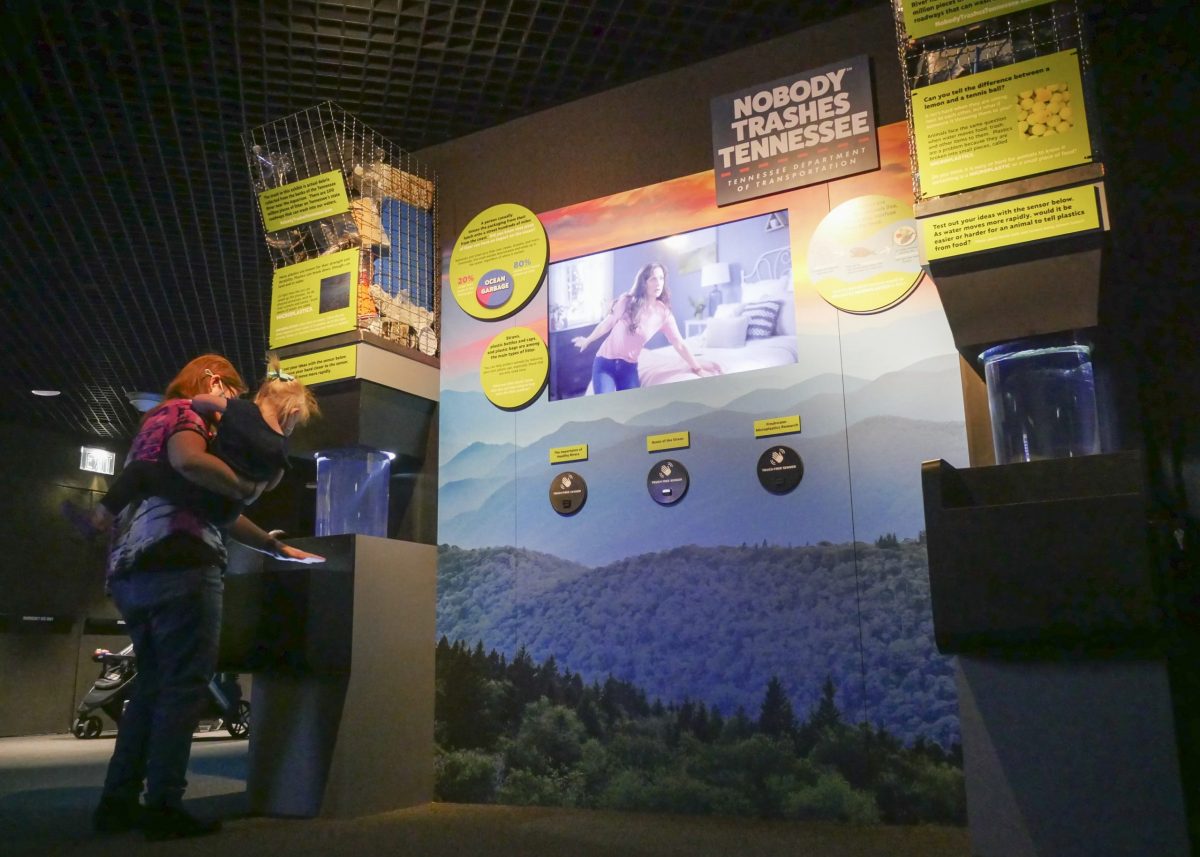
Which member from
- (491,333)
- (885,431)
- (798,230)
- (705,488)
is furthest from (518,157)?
(885,431)

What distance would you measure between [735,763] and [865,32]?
2545 mm

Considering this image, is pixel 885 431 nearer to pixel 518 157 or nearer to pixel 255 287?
pixel 518 157

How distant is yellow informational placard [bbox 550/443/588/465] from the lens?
3428 mm

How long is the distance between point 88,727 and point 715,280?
768 cm

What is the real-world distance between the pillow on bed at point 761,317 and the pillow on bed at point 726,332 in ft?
0.06

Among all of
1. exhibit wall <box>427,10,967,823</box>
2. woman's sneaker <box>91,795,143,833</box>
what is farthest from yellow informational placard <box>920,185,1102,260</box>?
woman's sneaker <box>91,795,143,833</box>

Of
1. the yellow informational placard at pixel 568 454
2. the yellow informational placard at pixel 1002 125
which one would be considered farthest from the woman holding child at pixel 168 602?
the yellow informational placard at pixel 1002 125

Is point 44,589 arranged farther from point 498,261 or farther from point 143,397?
point 498,261

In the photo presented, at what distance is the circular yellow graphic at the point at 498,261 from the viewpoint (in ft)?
12.1

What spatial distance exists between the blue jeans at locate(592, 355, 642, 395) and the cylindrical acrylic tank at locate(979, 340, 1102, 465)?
1.36m

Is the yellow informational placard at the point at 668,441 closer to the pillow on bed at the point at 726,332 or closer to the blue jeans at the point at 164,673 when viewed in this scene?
the pillow on bed at the point at 726,332

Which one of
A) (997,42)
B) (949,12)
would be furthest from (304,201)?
(997,42)

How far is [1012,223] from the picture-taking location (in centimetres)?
216

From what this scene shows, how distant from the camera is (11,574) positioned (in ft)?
29.5
